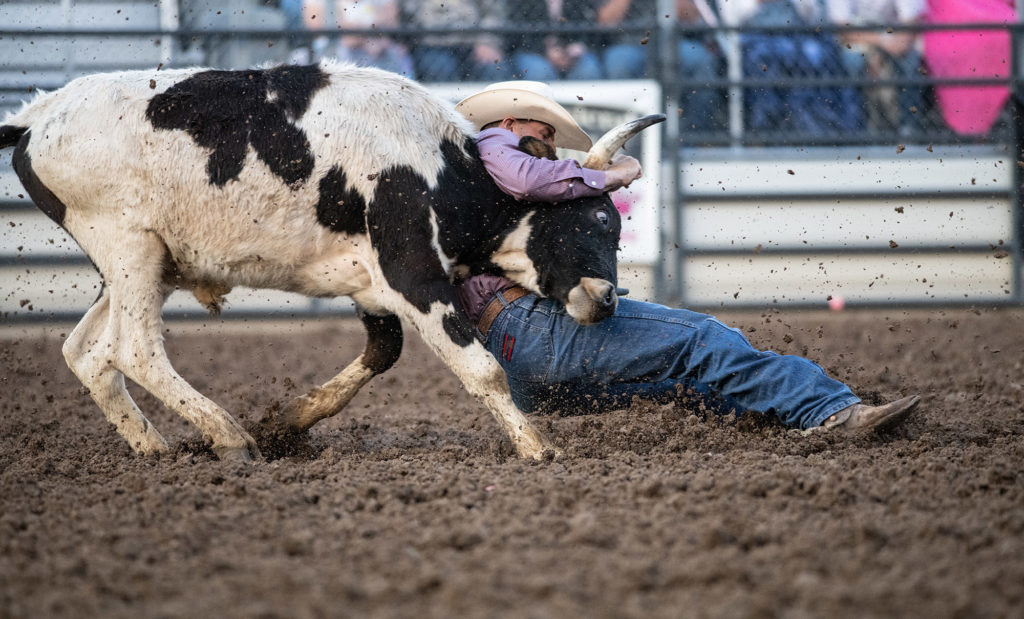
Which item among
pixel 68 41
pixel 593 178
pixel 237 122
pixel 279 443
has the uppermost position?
pixel 68 41

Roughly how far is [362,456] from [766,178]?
5.95 metres

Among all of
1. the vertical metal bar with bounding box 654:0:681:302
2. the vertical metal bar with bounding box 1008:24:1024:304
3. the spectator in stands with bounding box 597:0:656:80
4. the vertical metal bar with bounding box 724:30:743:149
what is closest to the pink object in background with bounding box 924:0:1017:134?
the vertical metal bar with bounding box 1008:24:1024:304

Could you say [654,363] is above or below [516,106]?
below

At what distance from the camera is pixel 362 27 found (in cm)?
862

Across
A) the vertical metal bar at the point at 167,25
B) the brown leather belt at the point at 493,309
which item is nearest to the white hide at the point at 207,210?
the brown leather belt at the point at 493,309

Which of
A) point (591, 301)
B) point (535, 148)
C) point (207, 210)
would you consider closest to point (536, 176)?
point (535, 148)

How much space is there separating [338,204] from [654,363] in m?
1.26

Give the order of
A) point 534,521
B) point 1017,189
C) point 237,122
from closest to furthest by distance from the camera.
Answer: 1. point 534,521
2. point 237,122
3. point 1017,189

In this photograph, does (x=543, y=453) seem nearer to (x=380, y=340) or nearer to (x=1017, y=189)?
(x=380, y=340)

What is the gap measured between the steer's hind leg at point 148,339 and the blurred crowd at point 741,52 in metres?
5.18

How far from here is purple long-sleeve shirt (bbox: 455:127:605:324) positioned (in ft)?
11.8

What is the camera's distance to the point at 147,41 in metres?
8.38

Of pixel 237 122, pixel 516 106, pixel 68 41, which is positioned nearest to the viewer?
pixel 237 122

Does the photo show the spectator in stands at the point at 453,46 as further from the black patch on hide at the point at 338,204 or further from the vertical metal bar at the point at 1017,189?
the black patch on hide at the point at 338,204
